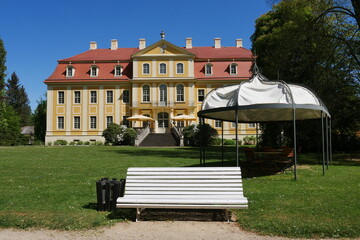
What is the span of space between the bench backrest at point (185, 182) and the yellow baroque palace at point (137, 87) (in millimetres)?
34530

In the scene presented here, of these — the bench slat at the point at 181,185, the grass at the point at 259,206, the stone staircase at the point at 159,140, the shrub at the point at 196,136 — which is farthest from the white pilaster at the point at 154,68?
the bench slat at the point at 181,185

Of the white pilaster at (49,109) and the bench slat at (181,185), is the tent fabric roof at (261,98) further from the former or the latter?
the white pilaster at (49,109)

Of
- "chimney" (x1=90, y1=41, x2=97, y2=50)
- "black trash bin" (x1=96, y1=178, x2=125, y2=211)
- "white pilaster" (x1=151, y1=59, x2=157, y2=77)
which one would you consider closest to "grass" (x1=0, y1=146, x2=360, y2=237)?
"black trash bin" (x1=96, y1=178, x2=125, y2=211)

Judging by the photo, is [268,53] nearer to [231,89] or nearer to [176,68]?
[231,89]

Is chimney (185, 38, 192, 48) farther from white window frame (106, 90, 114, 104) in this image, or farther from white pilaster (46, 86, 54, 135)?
white pilaster (46, 86, 54, 135)

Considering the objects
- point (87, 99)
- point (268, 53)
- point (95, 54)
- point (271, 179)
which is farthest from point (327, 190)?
point (95, 54)

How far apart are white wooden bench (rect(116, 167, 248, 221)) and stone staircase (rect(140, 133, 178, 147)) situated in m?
28.3

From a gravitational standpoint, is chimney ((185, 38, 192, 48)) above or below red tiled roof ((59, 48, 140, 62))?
above

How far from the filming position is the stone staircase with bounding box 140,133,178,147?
3469 cm

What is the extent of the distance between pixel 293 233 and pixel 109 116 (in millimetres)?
39582

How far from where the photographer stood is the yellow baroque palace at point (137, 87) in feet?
137

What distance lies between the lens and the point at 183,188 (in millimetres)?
5891

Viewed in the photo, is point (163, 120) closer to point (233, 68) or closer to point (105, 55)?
point (233, 68)

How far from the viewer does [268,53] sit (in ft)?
74.4
